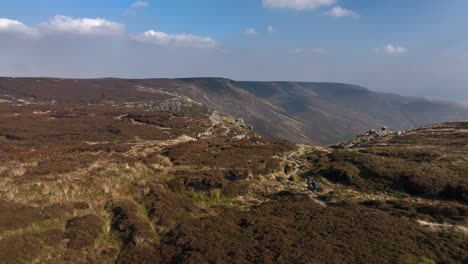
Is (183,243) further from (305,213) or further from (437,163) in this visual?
(437,163)

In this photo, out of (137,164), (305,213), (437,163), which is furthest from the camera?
(437,163)

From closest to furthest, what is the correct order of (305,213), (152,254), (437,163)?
(152,254)
(305,213)
(437,163)

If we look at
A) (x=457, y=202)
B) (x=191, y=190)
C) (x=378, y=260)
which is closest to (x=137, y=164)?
(x=191, y=190)

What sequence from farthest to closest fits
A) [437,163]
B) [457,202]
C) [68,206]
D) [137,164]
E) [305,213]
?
[437,163] < [137,164] < [457,202] < [305,213] < [68,206]

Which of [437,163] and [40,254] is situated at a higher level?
[437,163]

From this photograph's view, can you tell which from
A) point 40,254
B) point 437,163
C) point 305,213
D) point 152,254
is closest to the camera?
point 40,254

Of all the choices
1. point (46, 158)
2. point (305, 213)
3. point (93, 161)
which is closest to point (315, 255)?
point (305, 213)

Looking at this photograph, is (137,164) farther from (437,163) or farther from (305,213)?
(437,163)

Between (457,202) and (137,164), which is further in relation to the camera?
(137,164)

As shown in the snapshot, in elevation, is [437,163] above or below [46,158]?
above
